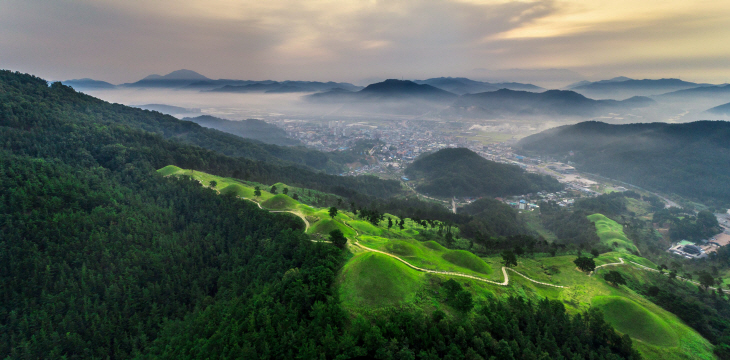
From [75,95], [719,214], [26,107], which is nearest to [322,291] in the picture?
[26,107]

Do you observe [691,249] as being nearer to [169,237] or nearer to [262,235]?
[262,235]

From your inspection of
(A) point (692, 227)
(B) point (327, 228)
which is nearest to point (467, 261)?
(B) point (327, 228)

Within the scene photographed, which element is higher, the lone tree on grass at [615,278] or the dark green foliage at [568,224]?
the lone tree on grass at [615,278]

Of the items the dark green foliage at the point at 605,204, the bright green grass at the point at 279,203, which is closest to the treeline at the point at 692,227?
the dark green foliage at the point at 605,204

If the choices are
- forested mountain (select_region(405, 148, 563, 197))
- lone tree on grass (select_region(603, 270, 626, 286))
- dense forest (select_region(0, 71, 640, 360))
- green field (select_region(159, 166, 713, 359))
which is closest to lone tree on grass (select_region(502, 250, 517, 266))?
green field (select_region(159, 166, 713, 359))

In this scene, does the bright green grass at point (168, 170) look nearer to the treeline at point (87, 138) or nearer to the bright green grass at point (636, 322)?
the treeline at point (87, 138)

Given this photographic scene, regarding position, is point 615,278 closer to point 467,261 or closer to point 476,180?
point 467,261

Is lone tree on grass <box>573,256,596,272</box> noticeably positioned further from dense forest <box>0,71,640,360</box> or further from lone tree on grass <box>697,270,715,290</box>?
lone tree on grass <box>697,270,715,290</box>
